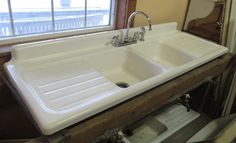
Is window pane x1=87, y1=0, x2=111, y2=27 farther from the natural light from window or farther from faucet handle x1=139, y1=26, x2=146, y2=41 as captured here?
faucet handle x1=139, y1=26, x2=146, y2=41

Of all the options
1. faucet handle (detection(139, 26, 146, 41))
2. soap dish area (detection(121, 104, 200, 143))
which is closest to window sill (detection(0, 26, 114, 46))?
faucet handle (detection(139, 26, 146, 41))

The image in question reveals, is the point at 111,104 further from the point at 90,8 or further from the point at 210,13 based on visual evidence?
the point at 210,13

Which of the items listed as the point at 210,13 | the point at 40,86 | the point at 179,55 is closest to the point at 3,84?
the point at 40,86

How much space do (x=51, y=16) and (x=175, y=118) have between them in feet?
3.86

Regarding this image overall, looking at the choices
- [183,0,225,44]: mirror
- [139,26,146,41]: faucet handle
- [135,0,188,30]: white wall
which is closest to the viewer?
[139,26,146,41]: faucet handle

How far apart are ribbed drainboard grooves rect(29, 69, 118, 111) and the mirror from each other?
1.38m

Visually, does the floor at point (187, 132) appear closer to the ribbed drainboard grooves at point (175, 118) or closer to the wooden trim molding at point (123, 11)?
the ribbed drainboard grooves at point (175, 118)

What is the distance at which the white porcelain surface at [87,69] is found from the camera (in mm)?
841

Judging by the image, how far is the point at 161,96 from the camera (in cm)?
111

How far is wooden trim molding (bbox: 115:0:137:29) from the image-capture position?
1.53 m

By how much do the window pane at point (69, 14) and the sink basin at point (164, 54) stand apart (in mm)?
457

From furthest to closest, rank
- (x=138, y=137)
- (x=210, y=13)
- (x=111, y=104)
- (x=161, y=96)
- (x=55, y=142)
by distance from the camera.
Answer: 1. (x=210, y=13)
2. (x=138, y=137)
3. (x=161, y=96)
4. (x=111, y=104)
5. (x=55, y=142)

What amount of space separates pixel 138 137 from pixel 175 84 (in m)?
0.52

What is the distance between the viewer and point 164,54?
1.63 m
